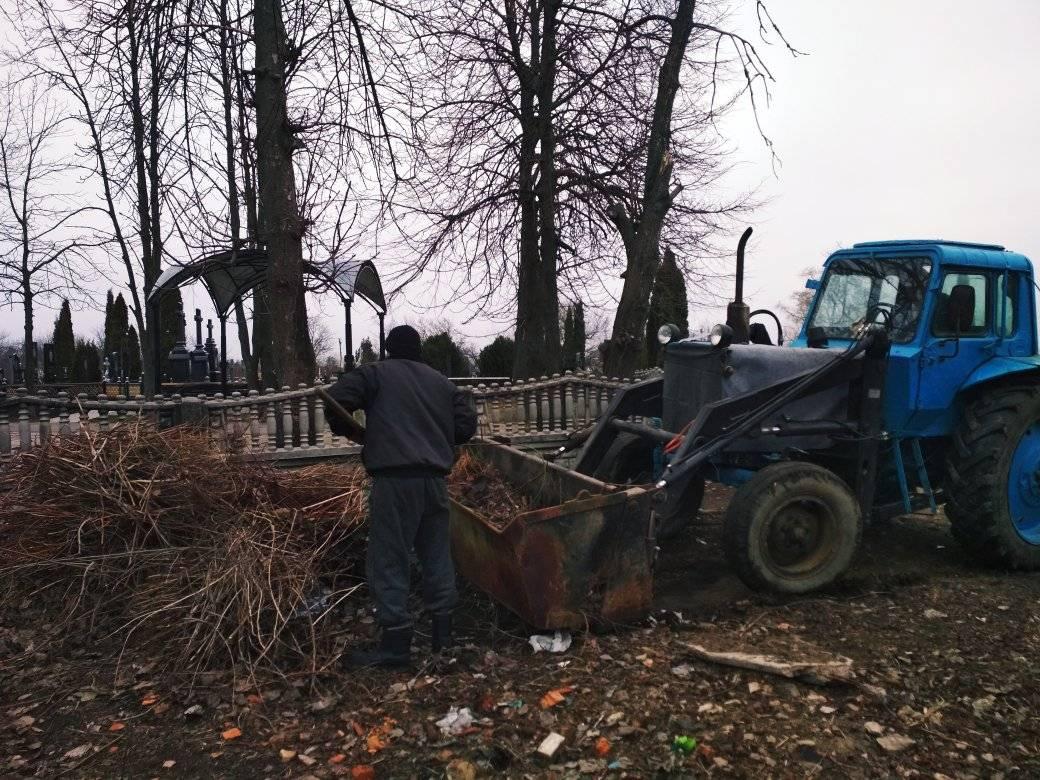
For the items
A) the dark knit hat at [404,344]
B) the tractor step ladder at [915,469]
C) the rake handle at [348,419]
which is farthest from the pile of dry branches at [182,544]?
the tractor step ladder at [915,469]

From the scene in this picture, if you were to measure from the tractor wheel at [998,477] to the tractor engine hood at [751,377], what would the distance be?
95 centimetres

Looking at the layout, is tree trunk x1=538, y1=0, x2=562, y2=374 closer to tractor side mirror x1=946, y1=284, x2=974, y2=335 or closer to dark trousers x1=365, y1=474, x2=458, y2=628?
tractor side mirror x1=946, y1=284, x2=974, y2=335

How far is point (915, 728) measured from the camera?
3.63 metres

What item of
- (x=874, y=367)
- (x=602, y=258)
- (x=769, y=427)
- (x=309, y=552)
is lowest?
(x=309, y=552)

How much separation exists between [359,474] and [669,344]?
2.61m

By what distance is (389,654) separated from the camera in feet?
14.3

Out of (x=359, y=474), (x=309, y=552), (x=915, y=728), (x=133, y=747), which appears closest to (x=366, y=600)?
(x=309, y=552)

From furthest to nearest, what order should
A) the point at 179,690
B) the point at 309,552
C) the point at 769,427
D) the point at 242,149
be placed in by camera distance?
1. the point at 242,149
2. the point at 769,427
3. the point at 309,552
4. the point at 179,690

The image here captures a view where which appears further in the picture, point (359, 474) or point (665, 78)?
point (665, 78)

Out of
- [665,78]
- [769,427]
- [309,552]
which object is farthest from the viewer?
[665,78]

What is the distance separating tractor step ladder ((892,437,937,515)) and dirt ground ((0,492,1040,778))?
3.58ft

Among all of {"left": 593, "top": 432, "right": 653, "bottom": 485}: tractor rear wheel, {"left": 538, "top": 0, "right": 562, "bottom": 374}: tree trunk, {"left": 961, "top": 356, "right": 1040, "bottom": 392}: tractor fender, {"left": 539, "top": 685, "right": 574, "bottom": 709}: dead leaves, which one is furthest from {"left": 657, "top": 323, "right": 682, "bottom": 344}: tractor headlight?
{"left": 538, "top": 0, "right": 562, "bottom": 374}: tree trunk

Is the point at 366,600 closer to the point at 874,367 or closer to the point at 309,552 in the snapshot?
the point at 309,552

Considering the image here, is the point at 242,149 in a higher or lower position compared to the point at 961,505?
higher
